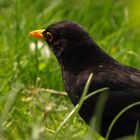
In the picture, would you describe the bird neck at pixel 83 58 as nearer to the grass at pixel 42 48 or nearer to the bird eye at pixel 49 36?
the bird eye at pixel 49 36

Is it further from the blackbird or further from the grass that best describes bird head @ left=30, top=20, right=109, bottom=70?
the grass

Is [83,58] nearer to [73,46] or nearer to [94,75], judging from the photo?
[73,46]

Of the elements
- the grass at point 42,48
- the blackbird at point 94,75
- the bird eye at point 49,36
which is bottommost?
the grass at point 42,48

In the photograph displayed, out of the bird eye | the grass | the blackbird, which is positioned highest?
the bird eye

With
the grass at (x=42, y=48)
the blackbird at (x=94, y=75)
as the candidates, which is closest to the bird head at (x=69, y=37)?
the blackbird at (x=94, y=75)

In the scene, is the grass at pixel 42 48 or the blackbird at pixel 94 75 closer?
the blackbird at pixel 94 75

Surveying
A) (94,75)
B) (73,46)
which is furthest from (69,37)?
(94,75)

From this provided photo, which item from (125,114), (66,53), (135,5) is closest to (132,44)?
(66,53)

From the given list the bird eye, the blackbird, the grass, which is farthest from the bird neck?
the grass
